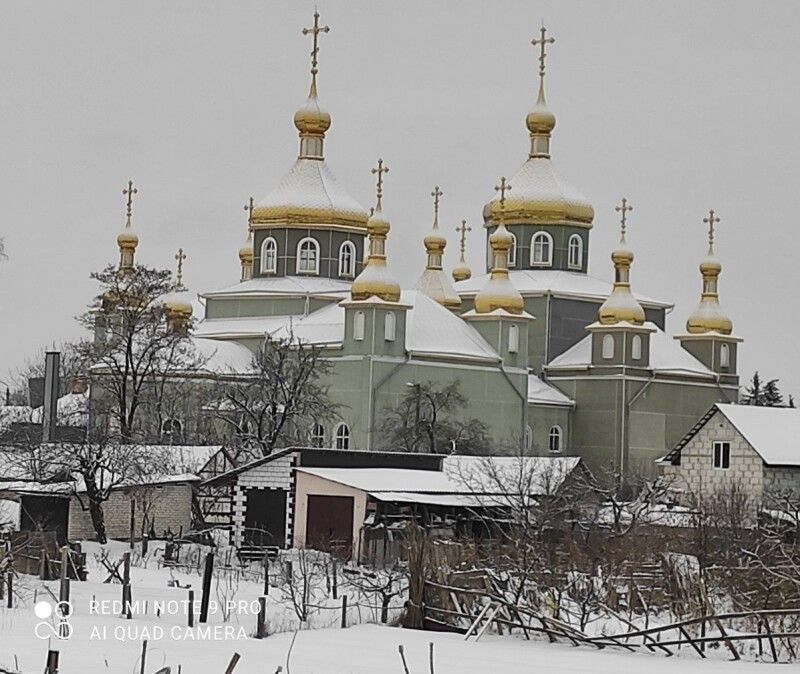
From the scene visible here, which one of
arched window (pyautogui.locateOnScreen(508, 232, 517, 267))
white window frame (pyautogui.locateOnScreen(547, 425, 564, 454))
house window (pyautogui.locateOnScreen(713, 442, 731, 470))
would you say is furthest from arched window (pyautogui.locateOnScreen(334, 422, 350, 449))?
→ house window (pyautogui.locateOnScreen(713, 442, 731, 470))

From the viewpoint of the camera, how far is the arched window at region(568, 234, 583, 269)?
2928 inches

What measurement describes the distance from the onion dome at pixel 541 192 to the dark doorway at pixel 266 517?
3157cm

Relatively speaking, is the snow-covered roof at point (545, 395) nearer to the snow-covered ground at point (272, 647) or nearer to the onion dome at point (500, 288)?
the onion dome at point (500, 288)

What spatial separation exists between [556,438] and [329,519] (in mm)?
27099

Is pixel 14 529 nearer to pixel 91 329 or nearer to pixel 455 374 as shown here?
pixel 91 329

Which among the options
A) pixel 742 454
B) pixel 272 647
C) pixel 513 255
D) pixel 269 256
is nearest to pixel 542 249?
pixel 513 255

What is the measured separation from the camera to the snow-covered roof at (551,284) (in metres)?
73.0

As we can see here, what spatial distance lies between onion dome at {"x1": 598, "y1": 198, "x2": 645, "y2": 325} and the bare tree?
9.81 meters

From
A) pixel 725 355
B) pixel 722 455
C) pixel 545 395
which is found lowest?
pixel 722 455

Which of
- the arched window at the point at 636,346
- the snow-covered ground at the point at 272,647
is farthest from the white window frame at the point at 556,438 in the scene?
the snow-covered ground at the point at 272,647

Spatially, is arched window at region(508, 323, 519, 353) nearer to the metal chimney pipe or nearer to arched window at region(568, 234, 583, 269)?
arched window at region(568, 234, 583, 269)

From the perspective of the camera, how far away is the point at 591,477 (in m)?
45.2

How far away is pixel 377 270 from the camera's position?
2544 inches

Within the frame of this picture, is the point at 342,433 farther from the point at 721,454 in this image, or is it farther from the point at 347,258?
the point at 721,454
